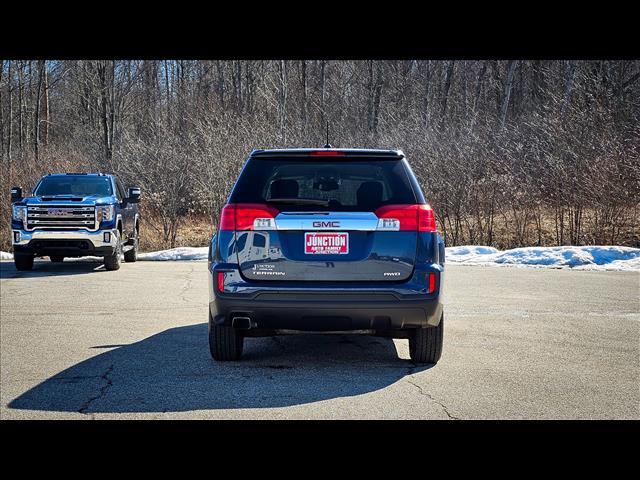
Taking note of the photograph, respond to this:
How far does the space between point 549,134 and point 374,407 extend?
58.7 ft

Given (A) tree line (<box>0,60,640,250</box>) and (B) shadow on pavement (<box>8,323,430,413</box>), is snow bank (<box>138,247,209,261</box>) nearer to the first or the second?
(A) tree line (<box>0,60,640,250</box>)

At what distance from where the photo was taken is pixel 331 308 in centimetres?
622

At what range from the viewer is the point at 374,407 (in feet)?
18.4

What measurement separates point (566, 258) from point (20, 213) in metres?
12.3

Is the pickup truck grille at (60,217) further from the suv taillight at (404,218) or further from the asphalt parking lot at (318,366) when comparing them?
the suv taillight at (404,218)

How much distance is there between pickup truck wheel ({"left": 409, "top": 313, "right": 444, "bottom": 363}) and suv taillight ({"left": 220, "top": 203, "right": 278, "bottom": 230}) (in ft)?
5.62

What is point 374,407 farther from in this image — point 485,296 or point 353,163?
point 485,296

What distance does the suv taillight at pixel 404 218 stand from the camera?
638 centimetres

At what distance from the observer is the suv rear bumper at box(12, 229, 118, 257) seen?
1608 centimetres

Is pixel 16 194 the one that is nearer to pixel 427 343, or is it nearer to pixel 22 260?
pixel 22 260

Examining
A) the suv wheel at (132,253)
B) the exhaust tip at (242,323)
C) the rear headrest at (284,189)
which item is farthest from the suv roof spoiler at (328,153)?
the suv wheel at (132,253)

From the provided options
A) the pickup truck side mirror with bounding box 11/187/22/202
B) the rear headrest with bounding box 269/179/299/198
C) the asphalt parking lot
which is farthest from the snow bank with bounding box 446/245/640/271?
the rear headrest with bounding box 269/179/299/198
